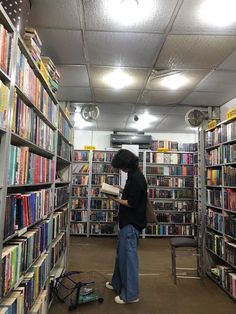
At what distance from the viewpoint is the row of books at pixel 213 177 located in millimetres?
3155

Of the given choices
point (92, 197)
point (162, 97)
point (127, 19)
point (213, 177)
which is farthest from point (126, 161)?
point (92, 197)

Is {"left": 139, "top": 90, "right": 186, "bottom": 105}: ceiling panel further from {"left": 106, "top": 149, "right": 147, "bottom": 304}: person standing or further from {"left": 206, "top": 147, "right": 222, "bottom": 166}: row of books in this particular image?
{"left": 106, "top": 149, "right": 147, "bottom": 304}: person standing

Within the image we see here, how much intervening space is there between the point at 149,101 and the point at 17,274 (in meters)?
3.42

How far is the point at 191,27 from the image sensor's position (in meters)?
2.14

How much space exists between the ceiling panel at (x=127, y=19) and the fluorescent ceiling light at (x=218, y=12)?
257mm

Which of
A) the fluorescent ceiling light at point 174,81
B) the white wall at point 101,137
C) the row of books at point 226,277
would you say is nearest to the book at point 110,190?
the row of books at point 226,277

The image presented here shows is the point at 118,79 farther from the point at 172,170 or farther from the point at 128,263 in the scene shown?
the point at 172,170

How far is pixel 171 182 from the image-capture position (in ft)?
18.7

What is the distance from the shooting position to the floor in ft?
7.68

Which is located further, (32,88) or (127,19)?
(127,19)

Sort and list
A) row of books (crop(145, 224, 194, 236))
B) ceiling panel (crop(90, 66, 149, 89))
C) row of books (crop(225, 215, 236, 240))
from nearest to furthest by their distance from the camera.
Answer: row of books (crop(225, 215, 236, 240))
ceiling panel (crop(90, 66, 149, 89))
row of books (crop(145, 224, 194, 236))

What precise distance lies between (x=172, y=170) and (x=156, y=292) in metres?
3.39

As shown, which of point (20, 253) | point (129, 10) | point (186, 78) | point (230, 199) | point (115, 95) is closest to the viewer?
point (20, 253)

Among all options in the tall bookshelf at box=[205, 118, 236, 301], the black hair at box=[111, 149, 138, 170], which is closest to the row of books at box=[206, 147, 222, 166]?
the tall bookshelf at box=[205, 118, 236, 301]
